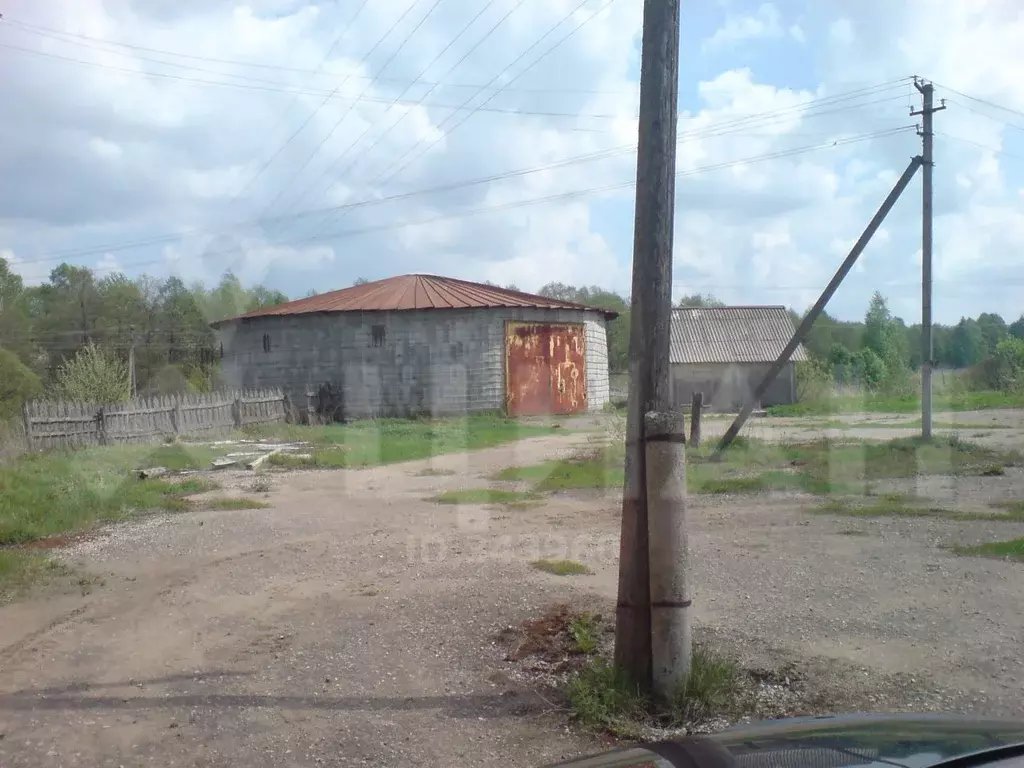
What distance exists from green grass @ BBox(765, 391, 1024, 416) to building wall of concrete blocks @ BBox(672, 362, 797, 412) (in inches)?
39.2

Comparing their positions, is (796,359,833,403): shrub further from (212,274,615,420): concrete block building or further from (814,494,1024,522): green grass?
(814,494,1024,522): green grass

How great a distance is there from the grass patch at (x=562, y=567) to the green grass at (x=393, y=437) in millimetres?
8842

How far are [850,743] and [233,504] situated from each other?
11102mm

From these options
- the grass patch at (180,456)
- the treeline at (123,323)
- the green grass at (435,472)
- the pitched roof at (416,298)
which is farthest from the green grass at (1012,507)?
the treeline at (123,323)

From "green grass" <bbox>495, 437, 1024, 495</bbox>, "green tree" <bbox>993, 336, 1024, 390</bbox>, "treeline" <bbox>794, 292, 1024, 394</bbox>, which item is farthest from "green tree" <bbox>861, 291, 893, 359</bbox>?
"green grass" <bbox>495, 437, 1024, 495</bbox>

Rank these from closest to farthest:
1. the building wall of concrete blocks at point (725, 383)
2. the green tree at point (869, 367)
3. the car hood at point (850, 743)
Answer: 1. the car hood at point (850, 743)
2. the building wall of concrete blocks at point (725, 383)
3. the green tree at point (869, 367)

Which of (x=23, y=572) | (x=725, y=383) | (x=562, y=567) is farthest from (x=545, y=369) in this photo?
(x=23, y=572)

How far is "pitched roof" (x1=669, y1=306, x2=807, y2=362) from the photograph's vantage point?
36844 millimetres

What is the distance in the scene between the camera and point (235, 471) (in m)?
16.4

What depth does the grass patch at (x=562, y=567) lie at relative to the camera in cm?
821

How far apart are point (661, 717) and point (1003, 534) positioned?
20.1ft

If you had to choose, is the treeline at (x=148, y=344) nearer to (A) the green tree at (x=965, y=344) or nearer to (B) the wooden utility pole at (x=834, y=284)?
(A) the green tree at (x=965, y=344)

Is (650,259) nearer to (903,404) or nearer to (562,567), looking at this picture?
(562,567)

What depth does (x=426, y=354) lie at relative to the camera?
29.6 m
